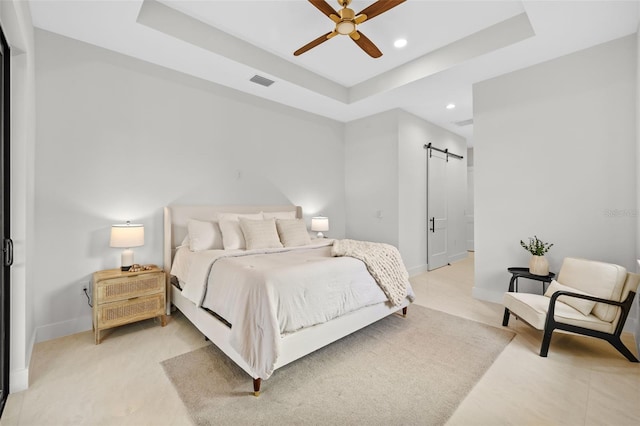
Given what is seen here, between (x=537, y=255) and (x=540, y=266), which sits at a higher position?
(x=537, y=255)

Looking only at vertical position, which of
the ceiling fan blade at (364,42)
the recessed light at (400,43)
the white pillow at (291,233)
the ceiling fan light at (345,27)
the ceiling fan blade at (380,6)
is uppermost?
the recessed light at (400,43)

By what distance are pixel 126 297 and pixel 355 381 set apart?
2.26 metres

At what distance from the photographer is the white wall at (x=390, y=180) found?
494cm

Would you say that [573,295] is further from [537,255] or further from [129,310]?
[129,310]

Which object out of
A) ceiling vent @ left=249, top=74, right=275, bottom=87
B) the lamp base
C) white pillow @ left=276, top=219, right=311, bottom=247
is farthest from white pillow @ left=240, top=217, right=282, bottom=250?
ceiling vent @ left=249, top=74, right=275, bottom=87

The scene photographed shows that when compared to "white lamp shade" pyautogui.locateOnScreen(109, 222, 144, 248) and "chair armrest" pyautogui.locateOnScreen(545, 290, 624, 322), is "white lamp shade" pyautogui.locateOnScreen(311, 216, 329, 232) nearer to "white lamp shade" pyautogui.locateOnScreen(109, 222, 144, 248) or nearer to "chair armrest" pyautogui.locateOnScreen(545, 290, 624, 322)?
"white lamp shade" pyautogui.locateOnScreen(109, 222, 144, 248)

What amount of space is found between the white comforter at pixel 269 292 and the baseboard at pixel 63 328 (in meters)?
1.03

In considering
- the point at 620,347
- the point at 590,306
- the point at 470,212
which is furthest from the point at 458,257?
the point at 620,347

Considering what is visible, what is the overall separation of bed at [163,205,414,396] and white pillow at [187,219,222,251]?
13 mm

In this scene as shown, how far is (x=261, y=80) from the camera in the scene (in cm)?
387

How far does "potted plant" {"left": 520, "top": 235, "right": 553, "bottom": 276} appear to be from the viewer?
3.14 m

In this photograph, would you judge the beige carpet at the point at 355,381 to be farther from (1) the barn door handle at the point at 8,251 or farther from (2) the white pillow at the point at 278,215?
(2) the white pillow at the point at 278,215

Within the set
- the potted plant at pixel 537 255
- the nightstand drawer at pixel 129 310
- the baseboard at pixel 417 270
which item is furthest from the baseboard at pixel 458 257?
the nightstand drawer at pixel 129 310

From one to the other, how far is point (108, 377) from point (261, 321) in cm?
127
